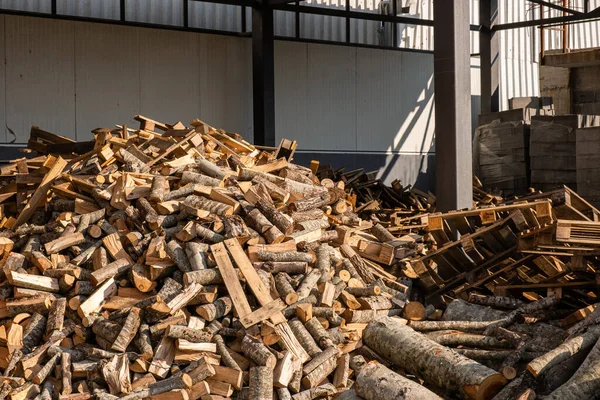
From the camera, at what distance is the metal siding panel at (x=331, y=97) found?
21.0 m

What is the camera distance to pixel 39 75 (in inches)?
668

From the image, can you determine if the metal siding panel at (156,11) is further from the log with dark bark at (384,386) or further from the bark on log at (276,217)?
the log with dark bark at (384,386)

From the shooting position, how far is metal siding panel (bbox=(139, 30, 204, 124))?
18.5 m

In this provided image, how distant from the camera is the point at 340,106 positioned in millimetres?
21594

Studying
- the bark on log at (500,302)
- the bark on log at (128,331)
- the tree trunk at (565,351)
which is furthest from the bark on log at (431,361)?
the bark on log at (128,331)

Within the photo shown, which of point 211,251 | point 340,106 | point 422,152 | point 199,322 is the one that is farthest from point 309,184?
point 422,152

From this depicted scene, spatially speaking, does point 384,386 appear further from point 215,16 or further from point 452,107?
point 215,16

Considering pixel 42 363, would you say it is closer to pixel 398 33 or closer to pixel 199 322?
pixel 199 322

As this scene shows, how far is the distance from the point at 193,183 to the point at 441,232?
3612 millimetres

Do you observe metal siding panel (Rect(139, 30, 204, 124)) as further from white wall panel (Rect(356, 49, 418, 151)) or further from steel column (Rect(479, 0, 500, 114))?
steel column (Rect(479, 0, 500, 114))

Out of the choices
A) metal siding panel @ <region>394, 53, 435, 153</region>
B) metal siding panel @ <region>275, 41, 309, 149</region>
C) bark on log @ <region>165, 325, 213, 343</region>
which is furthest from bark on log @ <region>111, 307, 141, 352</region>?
metal siding panel @ <region>394, 53, 435, 153</region>

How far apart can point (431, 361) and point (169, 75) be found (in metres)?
12.0

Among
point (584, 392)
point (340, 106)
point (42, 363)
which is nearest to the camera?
point (584, 392)

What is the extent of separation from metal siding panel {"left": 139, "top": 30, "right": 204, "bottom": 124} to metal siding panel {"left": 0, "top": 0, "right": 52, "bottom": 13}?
6.91 feet
